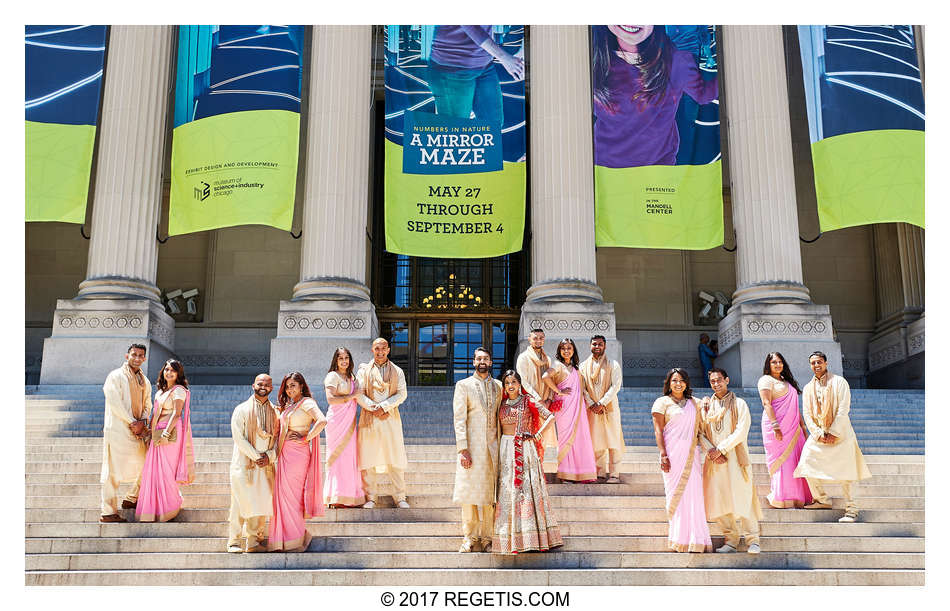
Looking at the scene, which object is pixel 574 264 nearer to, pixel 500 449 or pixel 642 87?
pixel 642 87

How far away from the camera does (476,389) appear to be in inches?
310

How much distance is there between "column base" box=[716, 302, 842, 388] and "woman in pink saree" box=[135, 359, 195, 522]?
1065 centimetres

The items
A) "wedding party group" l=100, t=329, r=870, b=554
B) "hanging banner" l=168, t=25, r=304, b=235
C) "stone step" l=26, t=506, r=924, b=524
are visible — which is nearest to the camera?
"wedding party group" l=100, t=329, r=870, b=554

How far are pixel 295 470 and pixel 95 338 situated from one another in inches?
355

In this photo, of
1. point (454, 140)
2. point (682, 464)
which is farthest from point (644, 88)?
point (682, 464)

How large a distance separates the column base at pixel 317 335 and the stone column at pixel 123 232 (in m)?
2.47

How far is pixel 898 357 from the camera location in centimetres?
1927

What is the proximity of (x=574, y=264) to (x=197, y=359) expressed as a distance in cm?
949

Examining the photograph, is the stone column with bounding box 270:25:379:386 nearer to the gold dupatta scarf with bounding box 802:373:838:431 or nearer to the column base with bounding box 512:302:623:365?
the column base with bounding box 512:302:623:365

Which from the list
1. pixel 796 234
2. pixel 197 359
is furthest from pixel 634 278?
pixel 197 359

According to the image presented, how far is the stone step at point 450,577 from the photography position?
7289 millimetres

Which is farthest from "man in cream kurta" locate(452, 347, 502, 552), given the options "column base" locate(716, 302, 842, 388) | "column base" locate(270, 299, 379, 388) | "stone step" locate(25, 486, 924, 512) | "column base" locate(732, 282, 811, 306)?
"column base" locate(732, 282, 811, 306)

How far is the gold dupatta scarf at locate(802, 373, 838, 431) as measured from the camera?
9031 millimetres

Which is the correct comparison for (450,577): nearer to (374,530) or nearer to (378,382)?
(374,530)
